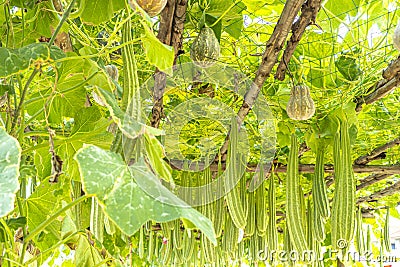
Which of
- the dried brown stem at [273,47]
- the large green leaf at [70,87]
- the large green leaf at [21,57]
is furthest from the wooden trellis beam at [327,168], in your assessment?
the large green leaf at [21,57]

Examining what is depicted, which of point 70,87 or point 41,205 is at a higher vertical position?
point 70,87

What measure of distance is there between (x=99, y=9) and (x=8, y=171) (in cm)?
49

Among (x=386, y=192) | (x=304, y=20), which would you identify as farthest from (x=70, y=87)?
(x=386, y=192)

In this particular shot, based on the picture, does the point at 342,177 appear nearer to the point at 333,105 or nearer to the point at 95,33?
the point at 333,105

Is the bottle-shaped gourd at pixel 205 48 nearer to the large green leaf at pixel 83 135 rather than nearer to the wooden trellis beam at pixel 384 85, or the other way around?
the large green leaf at pixel 83 135

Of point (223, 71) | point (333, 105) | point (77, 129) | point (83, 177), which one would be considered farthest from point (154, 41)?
point (333, 105)

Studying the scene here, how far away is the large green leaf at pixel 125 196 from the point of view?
0.39 meters

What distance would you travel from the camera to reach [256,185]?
1.90 meters

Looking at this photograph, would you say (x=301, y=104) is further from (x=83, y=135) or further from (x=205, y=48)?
(x=83, y=135)

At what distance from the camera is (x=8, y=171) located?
1.25 ft

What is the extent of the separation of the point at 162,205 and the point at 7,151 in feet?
0.46

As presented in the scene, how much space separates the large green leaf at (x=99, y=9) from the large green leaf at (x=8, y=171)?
1.43 feet

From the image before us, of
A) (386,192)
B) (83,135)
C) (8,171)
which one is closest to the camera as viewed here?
(8,171)

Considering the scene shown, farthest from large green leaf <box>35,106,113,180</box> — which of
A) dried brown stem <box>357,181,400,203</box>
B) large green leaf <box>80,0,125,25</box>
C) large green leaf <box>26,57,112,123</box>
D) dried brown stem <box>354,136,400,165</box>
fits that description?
dried brown stem <box>357,181,400,203</box>
